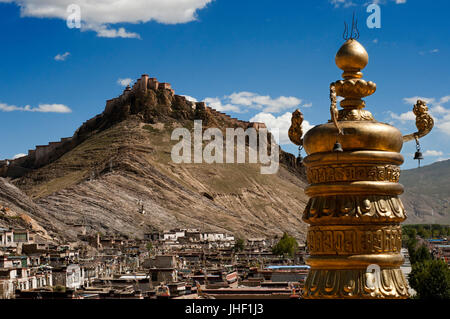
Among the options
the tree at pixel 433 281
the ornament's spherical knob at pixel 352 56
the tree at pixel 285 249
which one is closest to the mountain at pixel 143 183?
the tree at pixel 285 249

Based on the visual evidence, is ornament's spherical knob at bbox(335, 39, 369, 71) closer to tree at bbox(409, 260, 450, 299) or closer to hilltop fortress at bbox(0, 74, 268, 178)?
tree at bbox(409, 260, 450, 299)

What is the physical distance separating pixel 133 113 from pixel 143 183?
44.6m

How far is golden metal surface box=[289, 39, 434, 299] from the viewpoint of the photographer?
4184 millimetres

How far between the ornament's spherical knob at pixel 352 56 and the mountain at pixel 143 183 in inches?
3501

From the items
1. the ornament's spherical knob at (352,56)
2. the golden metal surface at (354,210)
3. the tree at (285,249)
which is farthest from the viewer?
the tree at (285,249)

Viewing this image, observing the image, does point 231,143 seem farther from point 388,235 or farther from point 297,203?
point 388,235

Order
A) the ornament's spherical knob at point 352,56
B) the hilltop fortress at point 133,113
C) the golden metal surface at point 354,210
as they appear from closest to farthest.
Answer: the golden metal surface at point 354,210
the ornament's spherical knob at point 352,56
the hilltop fortress at point 133,113

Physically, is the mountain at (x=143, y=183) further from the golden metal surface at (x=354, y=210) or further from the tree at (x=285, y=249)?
the golden metal surface at (x=354, y=210)

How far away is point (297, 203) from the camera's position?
170000 mm

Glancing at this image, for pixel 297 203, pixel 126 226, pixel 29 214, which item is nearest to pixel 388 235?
pixel 29 214

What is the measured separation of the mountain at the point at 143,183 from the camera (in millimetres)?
114250

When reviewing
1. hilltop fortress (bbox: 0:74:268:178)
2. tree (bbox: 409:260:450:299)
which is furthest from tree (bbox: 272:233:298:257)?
hilltop fortress (bbox: 0:74:268:178)

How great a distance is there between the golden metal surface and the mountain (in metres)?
89.0
